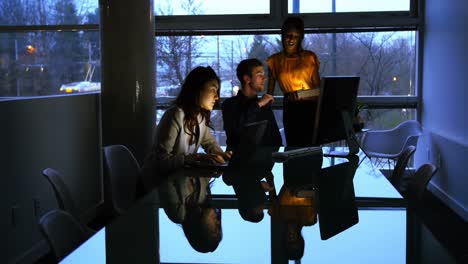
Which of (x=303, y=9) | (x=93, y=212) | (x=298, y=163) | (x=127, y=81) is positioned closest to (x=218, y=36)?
(x=303, y=9)

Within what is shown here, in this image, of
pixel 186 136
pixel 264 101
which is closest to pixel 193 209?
pixel 186 136

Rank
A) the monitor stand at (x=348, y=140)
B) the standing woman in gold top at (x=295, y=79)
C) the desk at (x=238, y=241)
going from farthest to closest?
the standing woman in gold top at (x=295, y=79), the monitor stand at (x=348, y=140), the desk at (x=238, y=241)

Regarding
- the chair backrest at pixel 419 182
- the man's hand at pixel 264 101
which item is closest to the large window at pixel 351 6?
the man's hand at pixel 264 101

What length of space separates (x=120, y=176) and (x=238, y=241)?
1.60 meters

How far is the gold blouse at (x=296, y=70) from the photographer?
491 centimetres

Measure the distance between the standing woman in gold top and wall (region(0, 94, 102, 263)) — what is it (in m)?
1.61

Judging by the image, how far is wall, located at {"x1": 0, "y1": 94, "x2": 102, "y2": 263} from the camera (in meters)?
4.05

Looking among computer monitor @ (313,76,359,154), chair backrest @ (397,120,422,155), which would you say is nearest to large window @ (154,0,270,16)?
chair backrest @ (397,120,422,155)

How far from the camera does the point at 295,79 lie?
16.4 ft

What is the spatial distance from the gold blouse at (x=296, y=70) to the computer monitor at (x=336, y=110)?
1012 mm

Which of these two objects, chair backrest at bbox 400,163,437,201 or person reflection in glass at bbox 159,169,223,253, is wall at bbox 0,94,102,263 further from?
chair backrest at bbox 400,163,437,201

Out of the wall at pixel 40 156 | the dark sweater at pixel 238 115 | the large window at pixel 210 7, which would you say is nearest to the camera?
the wall at pixel 40 156

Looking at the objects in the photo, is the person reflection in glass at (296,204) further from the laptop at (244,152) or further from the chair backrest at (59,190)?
the chair backrest at (59,190)

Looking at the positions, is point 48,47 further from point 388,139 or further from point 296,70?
point 388,139
